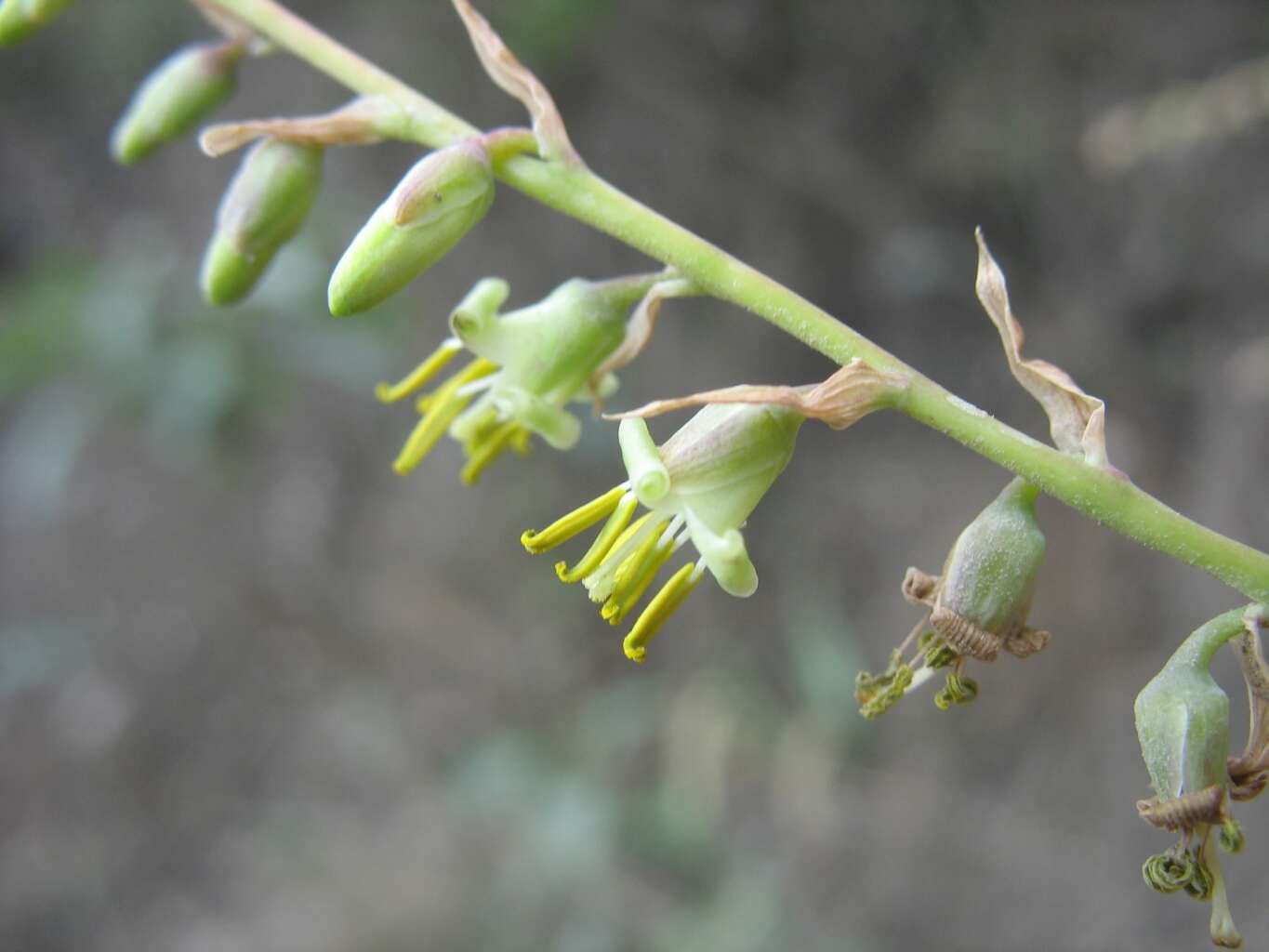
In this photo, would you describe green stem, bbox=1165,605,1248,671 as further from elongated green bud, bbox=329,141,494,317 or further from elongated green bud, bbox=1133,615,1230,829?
elongated green bud, bbox=329,141,494,317

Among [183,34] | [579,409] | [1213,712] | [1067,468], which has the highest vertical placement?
[183,34]

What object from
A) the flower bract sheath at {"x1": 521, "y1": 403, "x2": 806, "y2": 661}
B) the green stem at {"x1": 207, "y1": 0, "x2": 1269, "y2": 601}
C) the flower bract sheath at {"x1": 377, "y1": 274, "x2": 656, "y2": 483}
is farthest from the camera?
the flower bract sheath at {"x1": 377, "y1": 274, "x2": 656, "y2": 483}

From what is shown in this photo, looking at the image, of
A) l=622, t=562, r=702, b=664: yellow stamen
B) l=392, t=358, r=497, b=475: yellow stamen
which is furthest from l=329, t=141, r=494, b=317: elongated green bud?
l=622, t=562, r=702, b=664: yellow stamen

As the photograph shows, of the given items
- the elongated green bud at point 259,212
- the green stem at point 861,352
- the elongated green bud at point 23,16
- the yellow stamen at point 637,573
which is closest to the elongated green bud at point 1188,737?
the green stem at point 861,352

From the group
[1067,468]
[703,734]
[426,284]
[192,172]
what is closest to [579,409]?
[426,284]

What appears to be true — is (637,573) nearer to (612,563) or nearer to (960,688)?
(612,563)

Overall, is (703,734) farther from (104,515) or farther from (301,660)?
(104,515)
